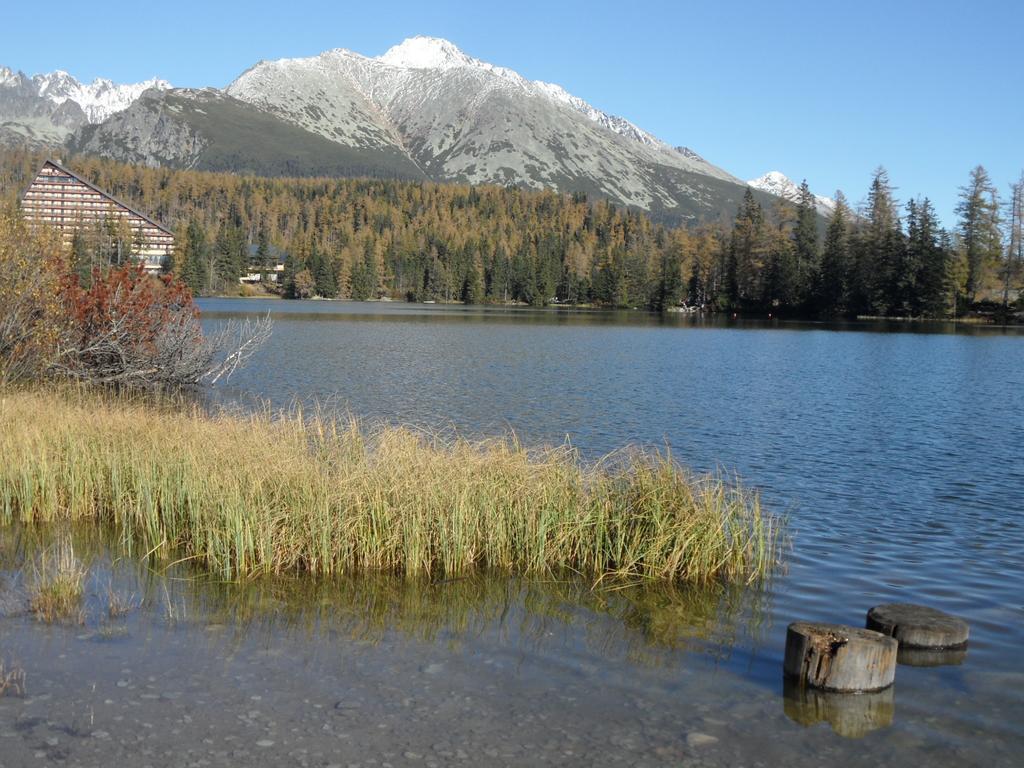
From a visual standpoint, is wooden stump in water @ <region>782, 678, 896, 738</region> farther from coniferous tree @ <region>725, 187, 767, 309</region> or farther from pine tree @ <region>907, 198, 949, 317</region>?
coniferous tree @ <region>725, 187, 767, 309</region>

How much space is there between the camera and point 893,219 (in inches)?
4471

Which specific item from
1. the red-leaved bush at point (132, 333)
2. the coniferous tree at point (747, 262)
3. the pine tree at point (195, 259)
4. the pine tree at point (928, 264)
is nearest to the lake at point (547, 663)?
the red-leaved bush at point (132, 333)

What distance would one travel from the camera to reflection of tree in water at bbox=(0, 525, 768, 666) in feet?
29.1

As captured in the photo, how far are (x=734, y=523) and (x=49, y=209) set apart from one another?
175 m

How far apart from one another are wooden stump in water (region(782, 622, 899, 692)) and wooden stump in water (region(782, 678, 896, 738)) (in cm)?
7

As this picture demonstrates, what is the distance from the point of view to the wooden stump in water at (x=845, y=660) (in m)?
7.62

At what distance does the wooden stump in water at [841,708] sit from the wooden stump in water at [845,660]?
70mm

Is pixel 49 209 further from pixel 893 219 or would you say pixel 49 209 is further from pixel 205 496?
pixel 205 496

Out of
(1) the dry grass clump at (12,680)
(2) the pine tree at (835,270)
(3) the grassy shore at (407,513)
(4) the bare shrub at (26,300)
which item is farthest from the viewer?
(2) the pine tree at (835,270)

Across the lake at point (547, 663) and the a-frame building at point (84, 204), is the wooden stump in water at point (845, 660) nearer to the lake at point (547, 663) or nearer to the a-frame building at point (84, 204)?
the lake at point (547, 663)

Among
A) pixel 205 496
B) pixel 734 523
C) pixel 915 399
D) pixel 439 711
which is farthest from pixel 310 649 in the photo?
pixel 915 399

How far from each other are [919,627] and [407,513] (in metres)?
5.60

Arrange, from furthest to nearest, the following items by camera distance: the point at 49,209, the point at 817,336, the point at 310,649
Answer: the point at 49,209
the point at 817,336
the point at 310,649

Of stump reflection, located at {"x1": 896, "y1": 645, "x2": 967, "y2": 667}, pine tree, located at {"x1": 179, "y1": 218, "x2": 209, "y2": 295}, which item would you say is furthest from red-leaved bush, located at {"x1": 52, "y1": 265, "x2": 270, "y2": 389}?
pine tree, located at {"x1": 179, "y1": 218, "x2": 209, "y2": 295}
